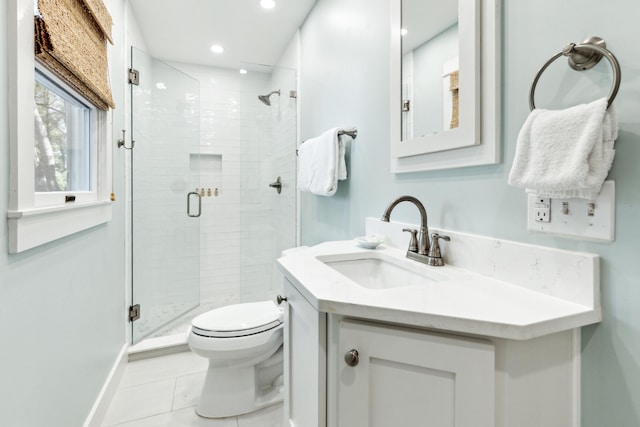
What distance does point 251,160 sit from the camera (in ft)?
8.63

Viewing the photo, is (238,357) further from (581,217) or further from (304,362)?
(581,217)

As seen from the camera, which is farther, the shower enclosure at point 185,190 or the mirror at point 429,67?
the shower enclosure at point 185,190

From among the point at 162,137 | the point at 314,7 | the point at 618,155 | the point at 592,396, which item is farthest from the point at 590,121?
the point at 162,137

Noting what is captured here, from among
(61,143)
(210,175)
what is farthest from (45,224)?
(210,175)

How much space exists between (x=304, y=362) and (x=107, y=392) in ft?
4.48

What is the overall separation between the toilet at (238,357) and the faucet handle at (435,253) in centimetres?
94

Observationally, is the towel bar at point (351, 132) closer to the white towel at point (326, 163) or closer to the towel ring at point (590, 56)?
the white towel at point (326, 163)

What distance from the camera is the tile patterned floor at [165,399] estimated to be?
1.57 metres

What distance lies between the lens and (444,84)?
1.12m

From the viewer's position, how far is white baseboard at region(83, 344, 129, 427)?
145 cm

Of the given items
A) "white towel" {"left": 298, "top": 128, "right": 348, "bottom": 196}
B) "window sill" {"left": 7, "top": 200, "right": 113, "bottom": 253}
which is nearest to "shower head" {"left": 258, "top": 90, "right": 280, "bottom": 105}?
"white towel" {"left": 298, "top": 128, "right": 348, "bottom": 196}

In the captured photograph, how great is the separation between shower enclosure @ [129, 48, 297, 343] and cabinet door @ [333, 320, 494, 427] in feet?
5.66

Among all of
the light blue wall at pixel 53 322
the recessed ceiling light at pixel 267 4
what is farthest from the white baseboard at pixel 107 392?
the recessed ceiling light at pixel 267 4

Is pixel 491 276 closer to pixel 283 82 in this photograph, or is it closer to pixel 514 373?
pixel 514 373
